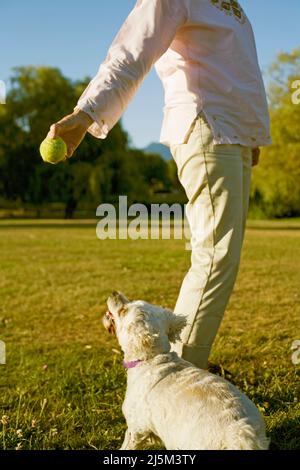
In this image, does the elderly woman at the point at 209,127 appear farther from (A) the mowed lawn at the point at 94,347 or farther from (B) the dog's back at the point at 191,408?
(A) the mowed lawn at the point at 94,347

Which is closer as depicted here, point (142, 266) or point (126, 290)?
point (126, 290)

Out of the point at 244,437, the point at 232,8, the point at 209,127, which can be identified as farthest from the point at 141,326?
the point at 232,8

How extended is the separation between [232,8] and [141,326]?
1.73 metres

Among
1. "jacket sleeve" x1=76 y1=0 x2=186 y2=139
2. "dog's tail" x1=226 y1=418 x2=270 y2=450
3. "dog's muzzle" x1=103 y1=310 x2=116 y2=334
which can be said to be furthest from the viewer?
"dog's muzzle" x1=103 y1=310 x2=116 y2=334

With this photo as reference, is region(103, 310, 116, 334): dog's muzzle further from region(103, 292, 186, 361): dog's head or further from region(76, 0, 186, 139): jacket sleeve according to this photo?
region(76, 0, 186, 139): jacket sleeve

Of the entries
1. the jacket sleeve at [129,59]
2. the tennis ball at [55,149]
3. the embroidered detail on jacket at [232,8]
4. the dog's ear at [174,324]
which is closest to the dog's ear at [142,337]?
the dog's ear at [174,324]

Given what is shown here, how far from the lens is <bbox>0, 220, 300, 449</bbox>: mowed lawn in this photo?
119 inches

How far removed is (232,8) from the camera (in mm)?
2977

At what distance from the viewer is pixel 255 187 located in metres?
28.6

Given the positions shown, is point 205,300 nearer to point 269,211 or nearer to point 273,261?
point 273,261

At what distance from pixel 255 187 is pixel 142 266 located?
1977cm

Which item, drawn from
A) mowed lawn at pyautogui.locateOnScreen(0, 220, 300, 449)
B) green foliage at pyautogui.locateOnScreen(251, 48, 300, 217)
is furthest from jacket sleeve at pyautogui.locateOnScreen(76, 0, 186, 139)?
green foliage at pyautogui.locateOnScreen(251, 48, 300, 217)

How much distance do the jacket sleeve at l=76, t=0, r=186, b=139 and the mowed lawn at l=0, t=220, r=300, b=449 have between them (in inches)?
62.1
